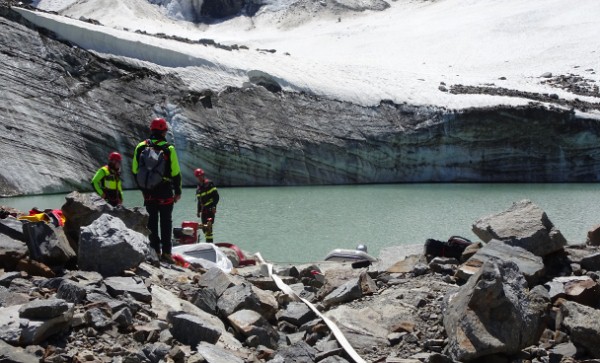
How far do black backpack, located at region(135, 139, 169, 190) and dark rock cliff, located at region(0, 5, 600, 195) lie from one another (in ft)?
40.3

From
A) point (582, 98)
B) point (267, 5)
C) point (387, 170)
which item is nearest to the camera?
point (387, 170)

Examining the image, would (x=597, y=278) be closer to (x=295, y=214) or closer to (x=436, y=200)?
Answer: (x=295, y=214)

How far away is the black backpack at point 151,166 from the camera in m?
5.98

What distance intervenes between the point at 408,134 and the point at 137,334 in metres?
20.3

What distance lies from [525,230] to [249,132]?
16624 mm

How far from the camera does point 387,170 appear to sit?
917 inches

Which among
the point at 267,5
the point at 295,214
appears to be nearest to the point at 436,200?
the point at 295,214

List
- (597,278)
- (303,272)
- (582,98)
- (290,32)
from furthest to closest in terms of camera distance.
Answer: (290,32)
(582,98)
(303,272)
(597,278)

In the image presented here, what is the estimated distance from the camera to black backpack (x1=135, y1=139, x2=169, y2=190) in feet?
19.6

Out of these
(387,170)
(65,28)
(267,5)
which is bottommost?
(387,170)

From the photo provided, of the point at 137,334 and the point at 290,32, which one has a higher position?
the point at 290,32

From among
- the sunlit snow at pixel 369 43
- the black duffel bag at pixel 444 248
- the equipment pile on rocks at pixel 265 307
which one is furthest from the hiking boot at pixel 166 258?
the sunlit snow at pixel 369 43

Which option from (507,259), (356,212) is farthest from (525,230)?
(356,212)

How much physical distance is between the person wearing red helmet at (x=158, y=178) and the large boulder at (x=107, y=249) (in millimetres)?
1257
